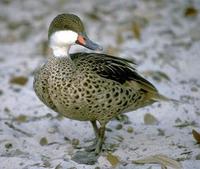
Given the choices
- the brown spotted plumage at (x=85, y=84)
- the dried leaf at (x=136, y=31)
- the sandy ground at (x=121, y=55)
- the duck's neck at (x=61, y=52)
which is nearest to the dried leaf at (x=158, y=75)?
the sandy ground at (x=121, y=55)

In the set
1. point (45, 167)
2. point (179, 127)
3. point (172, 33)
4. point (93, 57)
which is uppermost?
point (172, 33)

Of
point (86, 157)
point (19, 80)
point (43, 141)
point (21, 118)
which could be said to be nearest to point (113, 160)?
point (86, 157)

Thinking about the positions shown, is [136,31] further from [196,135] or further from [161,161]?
[161,161]

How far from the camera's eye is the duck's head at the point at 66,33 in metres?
3.97

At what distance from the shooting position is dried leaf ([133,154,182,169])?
147 inches

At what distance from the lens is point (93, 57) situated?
4.13m

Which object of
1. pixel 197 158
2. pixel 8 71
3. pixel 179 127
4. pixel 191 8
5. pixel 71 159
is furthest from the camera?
pixel 191 8

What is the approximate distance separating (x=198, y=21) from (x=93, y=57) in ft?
10.9

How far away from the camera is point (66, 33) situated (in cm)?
398

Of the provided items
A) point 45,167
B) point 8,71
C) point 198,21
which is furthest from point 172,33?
point 45,167

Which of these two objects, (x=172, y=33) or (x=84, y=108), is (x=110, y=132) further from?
(x=172, y=33)

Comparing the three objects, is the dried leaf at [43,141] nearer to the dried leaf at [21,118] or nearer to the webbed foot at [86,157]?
the webbed foot at [86,157]

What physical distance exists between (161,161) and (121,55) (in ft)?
9.13

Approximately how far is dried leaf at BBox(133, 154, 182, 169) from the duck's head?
33.3 inches
